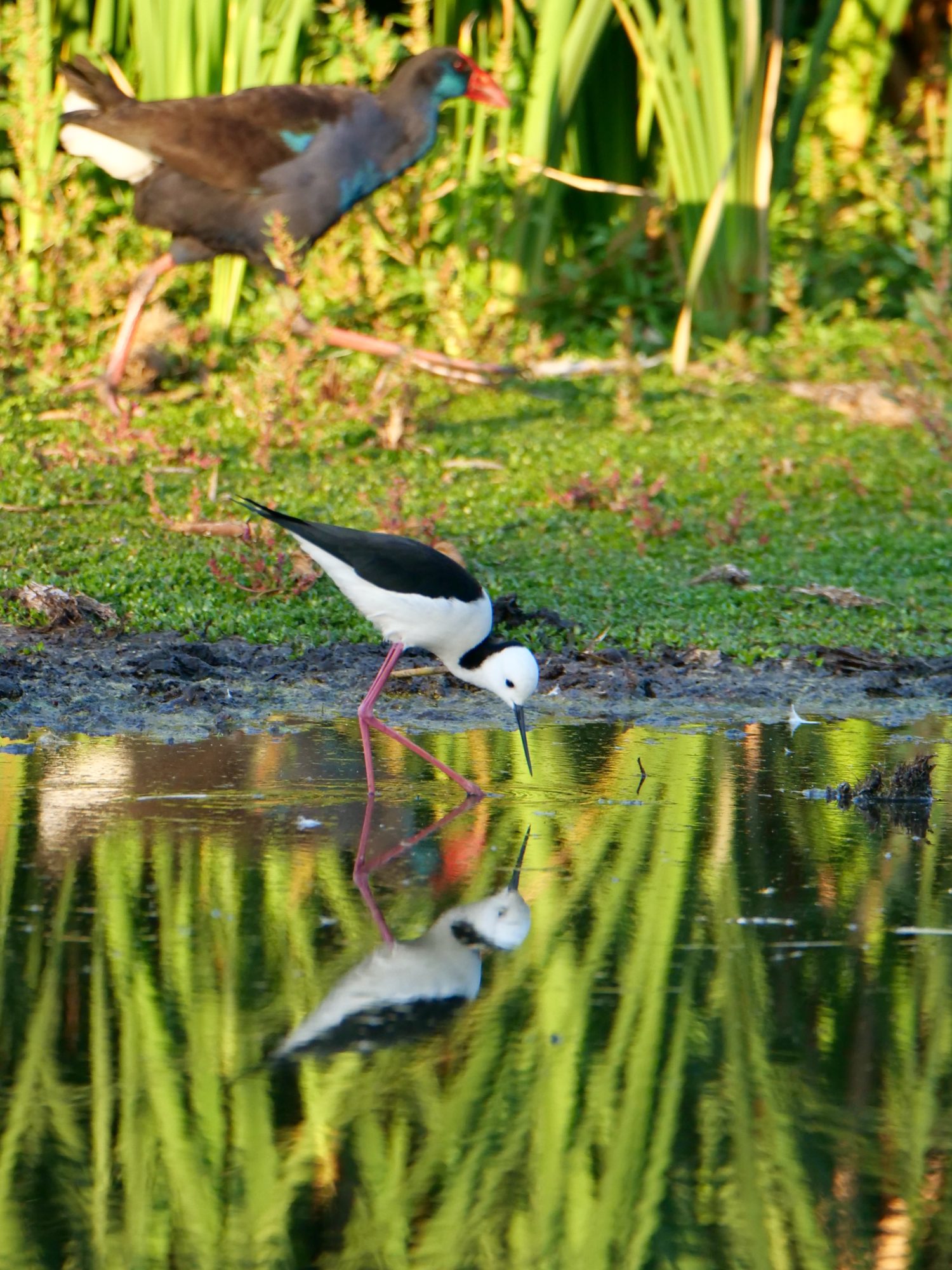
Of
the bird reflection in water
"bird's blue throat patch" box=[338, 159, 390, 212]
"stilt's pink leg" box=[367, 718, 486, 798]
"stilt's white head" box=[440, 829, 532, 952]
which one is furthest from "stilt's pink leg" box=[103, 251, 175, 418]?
"stilt's white head" box=[440, 829, 532, 952]

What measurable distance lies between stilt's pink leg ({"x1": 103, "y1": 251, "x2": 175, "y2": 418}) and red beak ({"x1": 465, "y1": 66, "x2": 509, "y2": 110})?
1929 mm

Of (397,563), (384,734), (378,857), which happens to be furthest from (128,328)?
(378,857)

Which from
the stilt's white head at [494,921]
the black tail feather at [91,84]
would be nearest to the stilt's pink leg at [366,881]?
the stilt's white head at [494,921]

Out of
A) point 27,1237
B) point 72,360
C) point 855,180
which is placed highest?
point 855,180

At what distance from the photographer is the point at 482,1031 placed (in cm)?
330

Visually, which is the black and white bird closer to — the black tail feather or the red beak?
the black tail feather

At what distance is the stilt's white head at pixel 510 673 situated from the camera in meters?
5.27

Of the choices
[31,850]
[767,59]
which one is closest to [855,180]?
[767,59]

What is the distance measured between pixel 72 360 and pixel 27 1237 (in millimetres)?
7943

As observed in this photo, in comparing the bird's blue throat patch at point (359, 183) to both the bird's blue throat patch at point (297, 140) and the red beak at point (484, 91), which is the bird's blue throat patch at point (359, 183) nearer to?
the bird's blue throat patch at point (297, 140)

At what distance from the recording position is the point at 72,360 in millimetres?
9977

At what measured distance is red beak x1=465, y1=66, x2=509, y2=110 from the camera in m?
9.72

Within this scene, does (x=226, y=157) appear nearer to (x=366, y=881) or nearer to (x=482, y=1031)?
(x=366, y=881)

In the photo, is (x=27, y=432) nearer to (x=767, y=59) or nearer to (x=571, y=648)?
(x=571, y=648)
